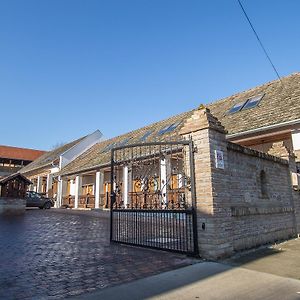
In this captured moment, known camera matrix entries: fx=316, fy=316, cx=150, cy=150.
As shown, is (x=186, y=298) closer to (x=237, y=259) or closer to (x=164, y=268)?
(x=164, y=268)

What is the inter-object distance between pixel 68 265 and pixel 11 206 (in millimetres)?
16614

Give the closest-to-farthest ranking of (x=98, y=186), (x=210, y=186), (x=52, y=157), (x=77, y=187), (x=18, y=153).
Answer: (x=210, y=186) → (x=98, y=186) → (x=77, y=187) → (x=52, y=157) → (x=18, y=153)

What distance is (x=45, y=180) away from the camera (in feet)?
116

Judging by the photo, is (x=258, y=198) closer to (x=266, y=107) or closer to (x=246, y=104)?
(x=266, y=107)

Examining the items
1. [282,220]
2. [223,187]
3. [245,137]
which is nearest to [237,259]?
[223,187]

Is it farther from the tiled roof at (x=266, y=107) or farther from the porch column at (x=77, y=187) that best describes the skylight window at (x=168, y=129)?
the porch column at (x=77, y=187)

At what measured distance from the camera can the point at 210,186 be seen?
6875 millimetres

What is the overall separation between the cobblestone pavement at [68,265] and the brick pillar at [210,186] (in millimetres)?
689

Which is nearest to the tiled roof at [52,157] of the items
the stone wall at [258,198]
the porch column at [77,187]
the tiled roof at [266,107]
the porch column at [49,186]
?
the porch column at [49,186]

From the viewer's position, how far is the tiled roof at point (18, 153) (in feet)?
172

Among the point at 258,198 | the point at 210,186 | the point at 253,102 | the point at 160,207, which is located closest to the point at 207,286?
the point at 210,186

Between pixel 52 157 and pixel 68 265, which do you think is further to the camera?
pixel 52 157

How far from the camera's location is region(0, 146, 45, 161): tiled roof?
172ft

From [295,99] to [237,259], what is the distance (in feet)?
29.4
